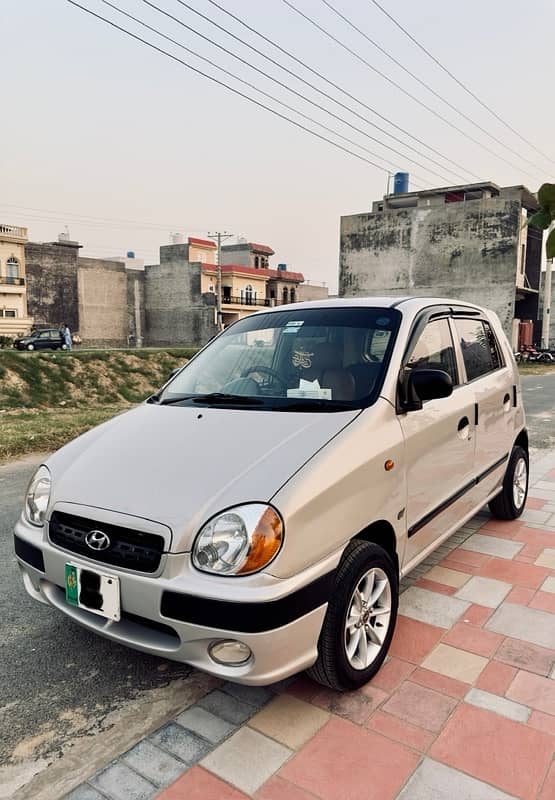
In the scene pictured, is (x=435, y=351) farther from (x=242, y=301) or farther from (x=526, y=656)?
(x=242, y=301)

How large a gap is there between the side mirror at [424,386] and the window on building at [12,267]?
44.3 m

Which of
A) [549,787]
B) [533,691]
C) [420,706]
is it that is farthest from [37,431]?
[549,787]

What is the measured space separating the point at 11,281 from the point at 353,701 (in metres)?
44.6

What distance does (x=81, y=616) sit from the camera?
2.38 m

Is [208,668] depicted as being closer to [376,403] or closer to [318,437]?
[318,437]

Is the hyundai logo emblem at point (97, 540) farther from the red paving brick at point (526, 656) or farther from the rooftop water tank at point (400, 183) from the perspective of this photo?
the rooftop water tank at point (400, 183)

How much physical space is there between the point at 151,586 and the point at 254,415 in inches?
38.0

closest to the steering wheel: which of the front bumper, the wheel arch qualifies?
the wheel arch

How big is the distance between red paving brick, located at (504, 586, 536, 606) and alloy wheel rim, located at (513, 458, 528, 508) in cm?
134

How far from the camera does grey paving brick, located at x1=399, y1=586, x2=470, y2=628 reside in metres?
3.07

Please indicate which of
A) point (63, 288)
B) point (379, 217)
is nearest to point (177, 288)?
point (63, 288)

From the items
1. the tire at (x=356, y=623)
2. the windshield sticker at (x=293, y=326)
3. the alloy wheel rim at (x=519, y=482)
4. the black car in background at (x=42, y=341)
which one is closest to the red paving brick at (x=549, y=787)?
the tire at (x=356, y=623)

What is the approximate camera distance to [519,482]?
476cm

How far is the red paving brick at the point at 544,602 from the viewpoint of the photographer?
321 cm
